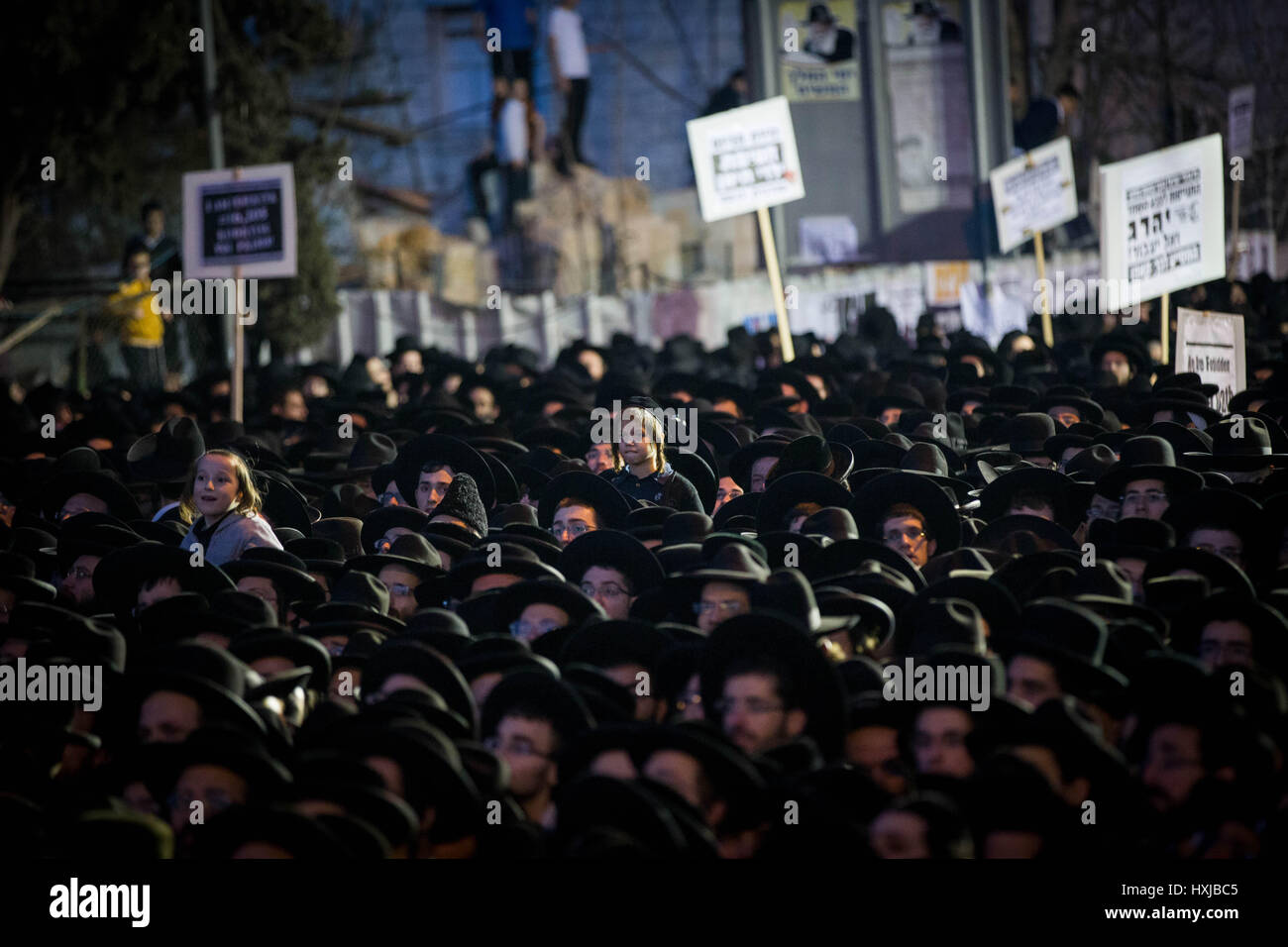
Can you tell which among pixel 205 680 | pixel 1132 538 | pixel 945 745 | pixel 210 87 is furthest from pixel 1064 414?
pixel 210 87

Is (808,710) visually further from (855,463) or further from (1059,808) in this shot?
(855,463)

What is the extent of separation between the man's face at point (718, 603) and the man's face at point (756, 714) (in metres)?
0.70

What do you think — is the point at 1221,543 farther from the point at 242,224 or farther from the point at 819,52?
the point at 819,52

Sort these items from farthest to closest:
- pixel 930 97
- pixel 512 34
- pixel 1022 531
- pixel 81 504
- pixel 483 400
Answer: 1. pixel 512 34
2. pixel 930 97
3. pixel 483 400
4. pixel 81 504
5. pixel 1022 531


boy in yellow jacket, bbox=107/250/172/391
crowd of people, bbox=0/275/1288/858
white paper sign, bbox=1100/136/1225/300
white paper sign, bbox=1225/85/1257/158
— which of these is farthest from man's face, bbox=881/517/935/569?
white paper sign, bbox=1225/85/1257/158

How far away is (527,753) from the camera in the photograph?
16.8ft

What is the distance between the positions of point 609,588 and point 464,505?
1.53m

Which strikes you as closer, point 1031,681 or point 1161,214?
point 1031,681

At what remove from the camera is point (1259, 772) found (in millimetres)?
4770

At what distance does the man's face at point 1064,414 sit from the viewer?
9.95 m

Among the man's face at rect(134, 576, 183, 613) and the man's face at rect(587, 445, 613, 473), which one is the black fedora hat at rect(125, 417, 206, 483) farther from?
the man's face at rect(134, 576, 183, 613)

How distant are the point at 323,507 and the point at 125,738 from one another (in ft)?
12.7

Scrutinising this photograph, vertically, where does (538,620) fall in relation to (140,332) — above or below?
below

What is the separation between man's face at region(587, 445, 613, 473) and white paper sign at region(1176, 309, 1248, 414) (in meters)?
4.19
